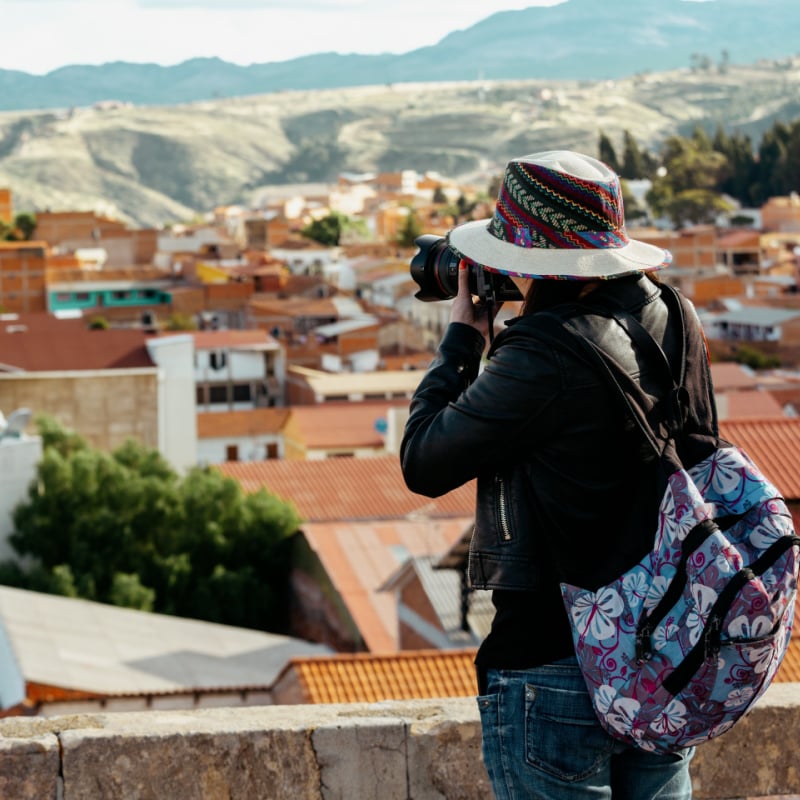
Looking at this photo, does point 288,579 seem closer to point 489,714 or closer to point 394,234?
point 489,714

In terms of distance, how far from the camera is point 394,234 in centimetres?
8281

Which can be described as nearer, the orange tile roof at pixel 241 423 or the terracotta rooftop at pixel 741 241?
the orange tile roof at pixel 241 423


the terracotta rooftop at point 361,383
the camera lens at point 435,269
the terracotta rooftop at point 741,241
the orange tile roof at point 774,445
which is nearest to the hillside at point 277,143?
the terracotta rooftop at point 741,241

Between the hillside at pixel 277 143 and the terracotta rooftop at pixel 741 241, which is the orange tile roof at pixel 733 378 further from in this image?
the hillside at pixel 277 143

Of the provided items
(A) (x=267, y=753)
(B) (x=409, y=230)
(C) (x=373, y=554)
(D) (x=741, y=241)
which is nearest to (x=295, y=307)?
(D) (x=741, y=241)

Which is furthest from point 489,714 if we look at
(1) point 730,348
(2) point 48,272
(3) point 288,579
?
(2) point 48,272

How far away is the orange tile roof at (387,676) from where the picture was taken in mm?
9367

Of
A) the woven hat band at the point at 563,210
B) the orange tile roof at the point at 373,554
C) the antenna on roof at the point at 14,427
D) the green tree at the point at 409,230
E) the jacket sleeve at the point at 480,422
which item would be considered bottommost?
the green tree at the point at 409,230

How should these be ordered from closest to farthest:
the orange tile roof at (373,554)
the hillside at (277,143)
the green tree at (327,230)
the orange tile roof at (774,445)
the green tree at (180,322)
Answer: the orange tile roof at (774,445) → the orange tile roof at (373,554) → the green tree at (180,322) → the green tree at (327,230) → the hillside at (277,143)

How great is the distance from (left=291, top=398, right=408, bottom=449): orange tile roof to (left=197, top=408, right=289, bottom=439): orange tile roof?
25.4 inches

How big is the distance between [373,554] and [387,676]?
9317 millimetres

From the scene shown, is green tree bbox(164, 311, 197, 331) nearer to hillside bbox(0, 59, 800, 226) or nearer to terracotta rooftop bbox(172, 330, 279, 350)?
terracotta rooftop bbox(172, 330, 279, 350)

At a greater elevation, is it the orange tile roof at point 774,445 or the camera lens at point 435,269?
the camera lens at point 435,269

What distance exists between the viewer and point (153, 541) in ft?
70.7
